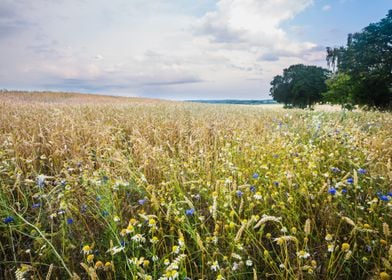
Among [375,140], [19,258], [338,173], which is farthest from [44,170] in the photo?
[375,140]

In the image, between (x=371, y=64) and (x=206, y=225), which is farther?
(x=371, y=64)

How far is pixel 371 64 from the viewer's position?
34.8 metres

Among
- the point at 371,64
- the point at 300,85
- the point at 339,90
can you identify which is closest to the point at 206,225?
the point at 371,64

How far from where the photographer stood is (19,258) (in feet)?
7.65

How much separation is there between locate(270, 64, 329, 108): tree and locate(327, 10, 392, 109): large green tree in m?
20.7

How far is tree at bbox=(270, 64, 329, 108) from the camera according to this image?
197 feet

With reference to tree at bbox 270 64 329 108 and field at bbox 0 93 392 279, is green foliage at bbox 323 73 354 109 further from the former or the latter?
field at bbox 0 93 392 279

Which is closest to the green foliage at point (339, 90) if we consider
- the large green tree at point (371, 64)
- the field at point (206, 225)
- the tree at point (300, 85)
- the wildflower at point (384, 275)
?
the tree at point (300, 85)

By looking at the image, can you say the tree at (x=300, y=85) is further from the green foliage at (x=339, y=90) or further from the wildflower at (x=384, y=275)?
the wildflower at (x=384, y=275)

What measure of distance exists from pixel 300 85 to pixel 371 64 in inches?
996

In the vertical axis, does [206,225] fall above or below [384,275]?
below

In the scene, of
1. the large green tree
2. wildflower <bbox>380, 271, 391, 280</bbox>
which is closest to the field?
wildflower <bbox>380, 271, 391, 280</bbox>

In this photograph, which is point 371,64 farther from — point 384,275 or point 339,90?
point 384,275

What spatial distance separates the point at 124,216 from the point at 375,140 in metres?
3.42
